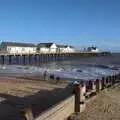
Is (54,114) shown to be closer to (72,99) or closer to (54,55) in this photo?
(72,99)

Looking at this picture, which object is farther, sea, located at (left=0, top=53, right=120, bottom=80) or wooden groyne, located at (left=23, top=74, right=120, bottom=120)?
sea, located at (left=0, top=53, right=120, bottom=80)

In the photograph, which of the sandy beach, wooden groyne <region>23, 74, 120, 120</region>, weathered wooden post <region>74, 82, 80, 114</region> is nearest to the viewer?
wooden groyne <region>23, 74, 120, 120</region>

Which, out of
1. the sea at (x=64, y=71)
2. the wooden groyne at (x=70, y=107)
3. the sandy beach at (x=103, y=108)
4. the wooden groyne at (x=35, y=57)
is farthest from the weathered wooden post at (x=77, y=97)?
the wooden groyne at (x=35, y=57)

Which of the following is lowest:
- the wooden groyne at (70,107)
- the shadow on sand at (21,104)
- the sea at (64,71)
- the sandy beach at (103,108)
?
the sea at (64,71)

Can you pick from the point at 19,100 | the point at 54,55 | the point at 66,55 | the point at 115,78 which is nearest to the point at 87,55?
the point at 66,55

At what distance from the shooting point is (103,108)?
522 inches

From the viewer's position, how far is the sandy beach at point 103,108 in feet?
37.6

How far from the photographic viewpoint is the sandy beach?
11469 millimetres

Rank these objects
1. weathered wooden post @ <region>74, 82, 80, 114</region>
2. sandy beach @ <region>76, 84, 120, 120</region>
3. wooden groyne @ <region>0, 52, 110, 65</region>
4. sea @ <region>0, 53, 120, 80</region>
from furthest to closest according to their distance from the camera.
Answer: wooden groyne @ <region>0, 52, 110, 65</region>, sea @ <region>0, 53, 120, 80</region>, sandy beach @ <region>76, 84, 120, 120</region>, weathered wooden post @ <region>74, 82, 80, 114</region>

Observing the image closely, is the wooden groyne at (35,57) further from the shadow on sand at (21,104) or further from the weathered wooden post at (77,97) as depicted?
the weathered wooden post at (77,97)

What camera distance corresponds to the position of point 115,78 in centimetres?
2278

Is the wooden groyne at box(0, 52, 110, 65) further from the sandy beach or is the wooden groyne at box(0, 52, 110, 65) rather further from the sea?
the sandy beach

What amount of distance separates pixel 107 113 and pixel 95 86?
2758mm

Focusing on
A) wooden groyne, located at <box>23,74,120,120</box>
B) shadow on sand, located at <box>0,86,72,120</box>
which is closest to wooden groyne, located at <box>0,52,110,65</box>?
shadow on sand, located at <box>0,86,72,120</box>
